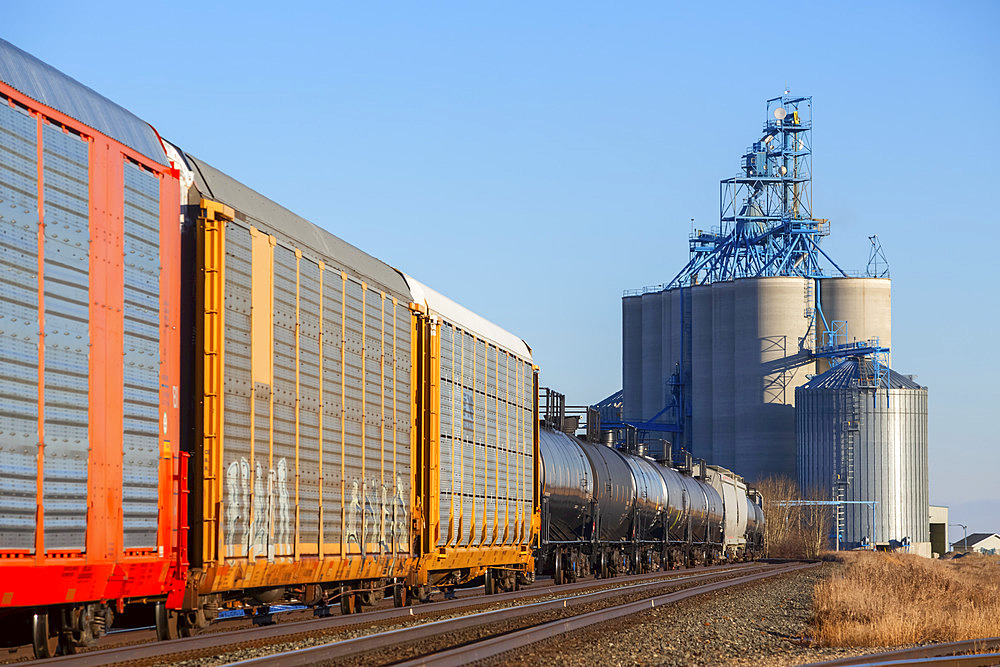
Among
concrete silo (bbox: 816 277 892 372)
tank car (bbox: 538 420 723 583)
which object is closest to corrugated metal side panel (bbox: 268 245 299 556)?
tank car (bbox: 538 420 723 583)

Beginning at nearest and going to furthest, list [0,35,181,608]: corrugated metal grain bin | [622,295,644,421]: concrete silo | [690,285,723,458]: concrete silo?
[0,35,181,608]: corrugated metal grain bin, [690,285,723,458]: concrete silo, [622,295,644,421]: concrete silo

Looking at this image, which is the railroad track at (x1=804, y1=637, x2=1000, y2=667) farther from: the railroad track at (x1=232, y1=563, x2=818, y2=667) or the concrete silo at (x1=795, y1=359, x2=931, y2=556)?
the concrete silo at (x1=795, y1=359, x2=931, y2=556)

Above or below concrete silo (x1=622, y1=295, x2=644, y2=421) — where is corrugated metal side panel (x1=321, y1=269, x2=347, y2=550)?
below

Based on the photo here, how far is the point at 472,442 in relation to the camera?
21.3 m

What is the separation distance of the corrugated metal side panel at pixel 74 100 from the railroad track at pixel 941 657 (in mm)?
8793

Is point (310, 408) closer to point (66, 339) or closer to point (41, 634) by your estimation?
point (41, 634)

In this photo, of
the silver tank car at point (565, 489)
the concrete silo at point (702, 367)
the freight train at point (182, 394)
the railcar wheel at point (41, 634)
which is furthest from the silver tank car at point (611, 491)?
the concrete silo at point (702, 367)

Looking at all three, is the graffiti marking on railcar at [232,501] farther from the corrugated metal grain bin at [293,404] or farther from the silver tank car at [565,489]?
the silver tank car at [565,489]

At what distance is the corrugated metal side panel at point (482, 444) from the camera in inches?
782

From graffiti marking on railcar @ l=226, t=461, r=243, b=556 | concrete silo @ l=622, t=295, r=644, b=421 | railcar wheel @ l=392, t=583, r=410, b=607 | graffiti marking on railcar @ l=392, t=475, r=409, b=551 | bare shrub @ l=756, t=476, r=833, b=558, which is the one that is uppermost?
concrete silo @ l=622, t=295, r=644, b=421

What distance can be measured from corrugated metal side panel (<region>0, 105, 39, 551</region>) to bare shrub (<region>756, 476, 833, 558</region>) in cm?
8204

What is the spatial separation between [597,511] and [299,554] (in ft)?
67.1

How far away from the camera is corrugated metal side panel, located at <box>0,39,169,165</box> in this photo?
31.8ft

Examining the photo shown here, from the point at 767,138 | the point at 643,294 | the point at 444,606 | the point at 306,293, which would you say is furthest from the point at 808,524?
the point at 306,293
